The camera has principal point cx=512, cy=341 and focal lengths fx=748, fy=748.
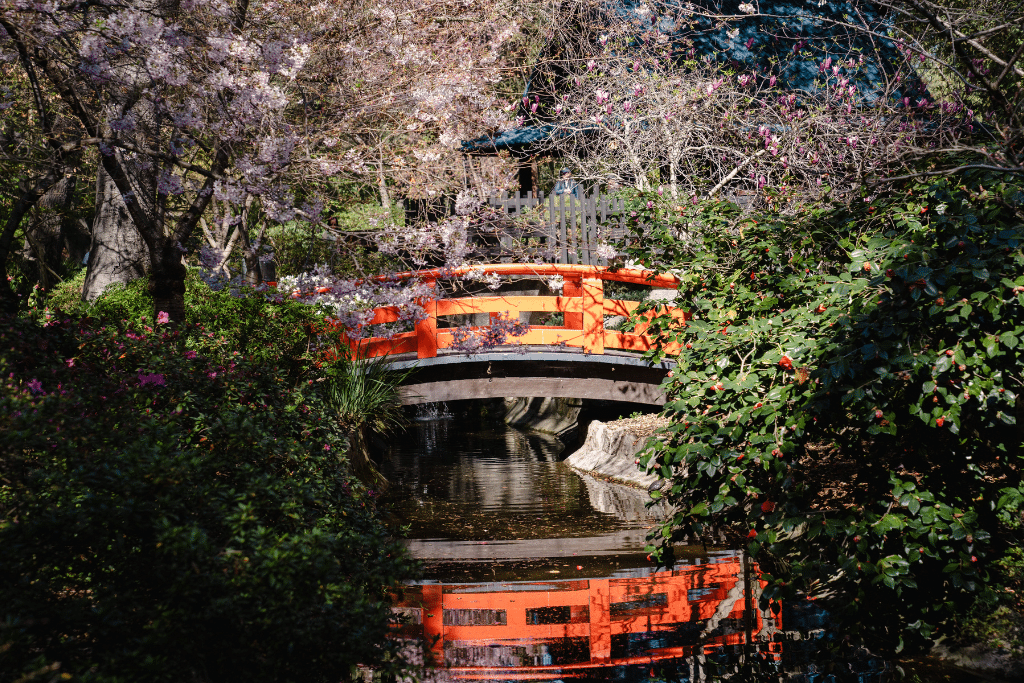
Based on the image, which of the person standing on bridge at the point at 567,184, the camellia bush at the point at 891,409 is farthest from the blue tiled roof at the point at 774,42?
the camellia bush at the point at 891,409

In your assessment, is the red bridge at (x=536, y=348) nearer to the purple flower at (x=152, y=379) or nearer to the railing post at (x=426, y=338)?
the railing post at (x=426, y=338)

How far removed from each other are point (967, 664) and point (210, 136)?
24.5 feet

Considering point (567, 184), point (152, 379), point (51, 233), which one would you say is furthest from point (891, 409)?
point (51, 233)

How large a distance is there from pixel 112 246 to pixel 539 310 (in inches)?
224

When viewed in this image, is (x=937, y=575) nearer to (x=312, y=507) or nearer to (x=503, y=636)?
(x=503, y=636)

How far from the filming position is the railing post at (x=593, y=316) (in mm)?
9492

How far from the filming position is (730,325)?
4.84m

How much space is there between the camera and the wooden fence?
35.6ft

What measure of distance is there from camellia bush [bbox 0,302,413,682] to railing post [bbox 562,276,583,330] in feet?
20.0

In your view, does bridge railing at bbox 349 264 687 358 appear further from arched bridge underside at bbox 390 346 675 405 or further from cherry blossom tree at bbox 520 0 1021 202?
cherry blossom tree at bbox 520 0 1021 202

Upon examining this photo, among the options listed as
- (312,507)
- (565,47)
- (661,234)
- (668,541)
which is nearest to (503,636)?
(668,541)

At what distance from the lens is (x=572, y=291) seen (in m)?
9.70

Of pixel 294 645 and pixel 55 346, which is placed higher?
pixel 55 346

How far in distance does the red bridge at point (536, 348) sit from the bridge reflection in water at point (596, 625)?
3.90m
